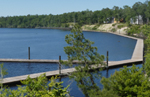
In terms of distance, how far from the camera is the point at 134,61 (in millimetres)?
36750

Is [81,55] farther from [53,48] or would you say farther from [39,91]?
[53,48]

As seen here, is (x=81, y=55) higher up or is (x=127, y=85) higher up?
(x=81, y=55)

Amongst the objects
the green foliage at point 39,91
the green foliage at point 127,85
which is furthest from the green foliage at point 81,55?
the green foliage at point 39,91

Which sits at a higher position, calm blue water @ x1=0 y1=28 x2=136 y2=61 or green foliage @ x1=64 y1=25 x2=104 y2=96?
green foliage @ x1=64 y1=25 x2=104 y2=96

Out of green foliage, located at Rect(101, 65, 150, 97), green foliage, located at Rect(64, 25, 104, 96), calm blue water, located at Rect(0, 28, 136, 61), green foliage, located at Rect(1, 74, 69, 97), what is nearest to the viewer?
green foliage, located at Rect(1, 74, 69, 97)

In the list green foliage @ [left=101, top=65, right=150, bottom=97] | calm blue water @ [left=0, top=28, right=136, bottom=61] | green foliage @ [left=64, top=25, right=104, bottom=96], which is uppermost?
green foliage @ [left=64, top=25, right=104, bottom=96]

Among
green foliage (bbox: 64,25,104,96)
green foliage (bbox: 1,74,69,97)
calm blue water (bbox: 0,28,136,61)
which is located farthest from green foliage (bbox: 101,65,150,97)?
calm blue water (bbox: 0,28,136,61)

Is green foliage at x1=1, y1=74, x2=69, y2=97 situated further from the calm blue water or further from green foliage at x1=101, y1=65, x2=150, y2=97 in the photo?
the calm blue water

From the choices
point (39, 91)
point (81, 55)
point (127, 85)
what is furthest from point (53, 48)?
point (39, 91)

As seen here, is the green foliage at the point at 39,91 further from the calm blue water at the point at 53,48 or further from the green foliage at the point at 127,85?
the calm blue water at the point at 53,48

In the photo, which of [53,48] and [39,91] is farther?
[53,48]

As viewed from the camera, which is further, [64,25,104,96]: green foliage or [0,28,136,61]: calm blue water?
[0,28,136,61]: calm blue water

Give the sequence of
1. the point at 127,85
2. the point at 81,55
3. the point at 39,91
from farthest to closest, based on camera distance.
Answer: the point at 81,55, the point at 127,85, the point at 39,91

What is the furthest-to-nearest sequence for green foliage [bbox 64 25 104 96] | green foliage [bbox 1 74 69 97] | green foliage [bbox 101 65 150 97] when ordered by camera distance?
1. green foliage [bbox 64 25 104 96]
2. green foliage [bbox 101 65 150 97]
3. green foliage [bbox 1 74 69 97]
